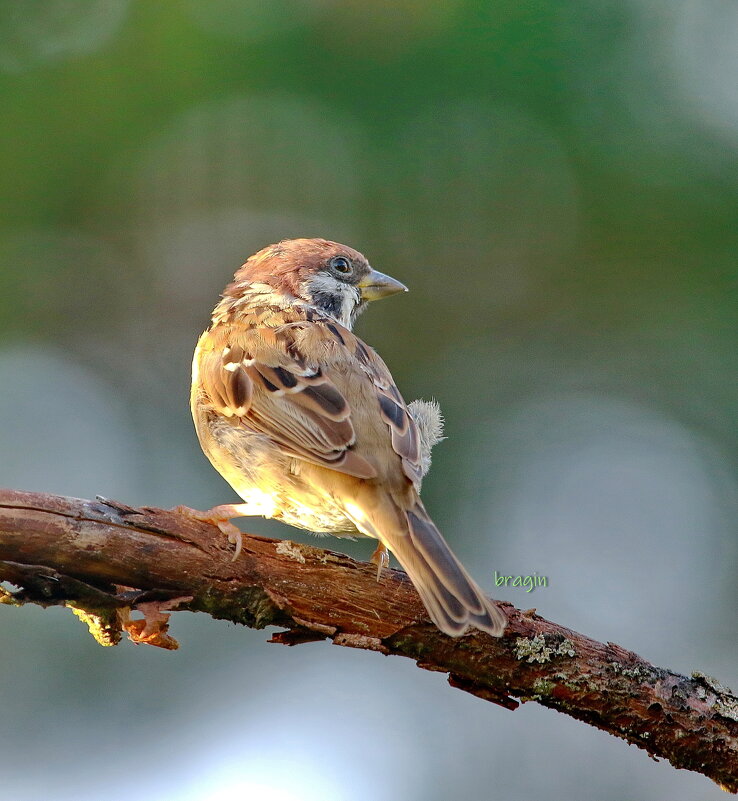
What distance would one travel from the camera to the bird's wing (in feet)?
11.5

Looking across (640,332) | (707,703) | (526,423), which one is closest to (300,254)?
(526,423)

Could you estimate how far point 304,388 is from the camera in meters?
3.77

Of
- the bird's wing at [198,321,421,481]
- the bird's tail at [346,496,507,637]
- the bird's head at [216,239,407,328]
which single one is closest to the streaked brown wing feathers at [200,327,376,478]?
the bird's wing at [198,321,421,481]

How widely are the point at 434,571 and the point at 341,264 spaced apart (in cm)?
226

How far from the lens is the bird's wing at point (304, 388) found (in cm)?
351

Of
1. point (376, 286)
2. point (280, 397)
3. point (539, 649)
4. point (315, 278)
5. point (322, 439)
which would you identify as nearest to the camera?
point (539, 649)

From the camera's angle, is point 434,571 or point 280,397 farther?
point 280,397

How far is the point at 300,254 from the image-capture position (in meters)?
4.93

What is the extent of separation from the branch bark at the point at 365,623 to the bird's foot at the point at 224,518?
34mm

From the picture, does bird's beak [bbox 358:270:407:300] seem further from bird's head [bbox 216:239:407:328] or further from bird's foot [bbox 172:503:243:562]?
bird's foot [bbox 172:503:243:562]

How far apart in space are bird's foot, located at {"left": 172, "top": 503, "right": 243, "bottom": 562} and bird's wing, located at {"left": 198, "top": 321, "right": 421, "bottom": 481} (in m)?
0.32

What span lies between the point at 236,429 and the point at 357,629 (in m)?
1.03

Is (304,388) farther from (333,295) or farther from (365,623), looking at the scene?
(333,295)

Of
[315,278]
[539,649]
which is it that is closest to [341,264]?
[315,278]
